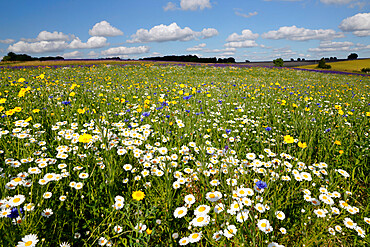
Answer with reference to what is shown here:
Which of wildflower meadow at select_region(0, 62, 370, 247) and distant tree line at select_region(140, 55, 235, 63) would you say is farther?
distant tree line at select_region(140, 55, 235, 63)

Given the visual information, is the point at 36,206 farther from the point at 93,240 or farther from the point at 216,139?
the point at 216,139

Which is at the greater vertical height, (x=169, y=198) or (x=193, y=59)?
(x=193, y=59)

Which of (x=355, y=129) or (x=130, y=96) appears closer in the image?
(x=355, y=129)

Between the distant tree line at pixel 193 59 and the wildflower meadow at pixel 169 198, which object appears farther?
the distant tree line at pixel 193 59

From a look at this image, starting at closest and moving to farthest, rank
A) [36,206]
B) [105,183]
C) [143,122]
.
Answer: [36,206]
[105,183]
[143,122]

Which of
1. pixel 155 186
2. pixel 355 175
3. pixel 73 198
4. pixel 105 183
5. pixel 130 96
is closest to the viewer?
pixel 73 198

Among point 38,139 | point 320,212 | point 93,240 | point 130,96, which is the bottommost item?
point 93,240

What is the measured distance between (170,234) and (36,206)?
124 centimetres

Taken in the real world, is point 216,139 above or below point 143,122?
below

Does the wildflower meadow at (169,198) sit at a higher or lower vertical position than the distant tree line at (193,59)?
lower

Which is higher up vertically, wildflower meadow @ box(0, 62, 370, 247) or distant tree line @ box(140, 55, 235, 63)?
distant tree line @ box(140, 55, 235, 63)

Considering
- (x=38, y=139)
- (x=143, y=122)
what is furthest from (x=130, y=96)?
(x=38, y=139)

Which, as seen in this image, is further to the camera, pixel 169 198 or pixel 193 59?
pixel 193 59

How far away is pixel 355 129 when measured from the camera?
159 inches
